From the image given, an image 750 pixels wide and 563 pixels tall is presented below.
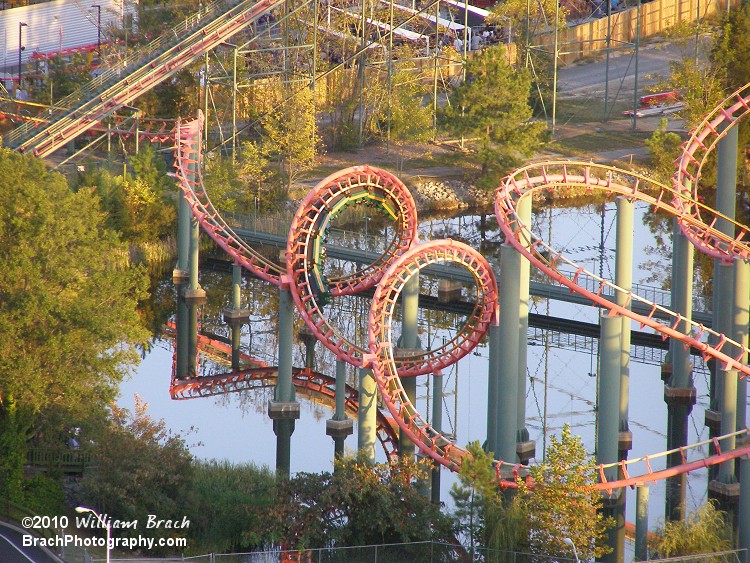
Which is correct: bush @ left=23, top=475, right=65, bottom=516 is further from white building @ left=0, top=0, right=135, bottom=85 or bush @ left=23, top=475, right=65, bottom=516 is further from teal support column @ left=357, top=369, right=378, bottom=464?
white building @ left=0, top=0, right=135, bottom=85

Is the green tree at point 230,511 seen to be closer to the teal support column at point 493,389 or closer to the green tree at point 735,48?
the teal support column at point 493,389

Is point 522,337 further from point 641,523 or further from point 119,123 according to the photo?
point 119,123

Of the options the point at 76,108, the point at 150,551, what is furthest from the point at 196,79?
the point at 150,551

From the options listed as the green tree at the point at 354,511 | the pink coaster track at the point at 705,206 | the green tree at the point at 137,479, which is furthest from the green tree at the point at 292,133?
the green tree at the point at 354,511

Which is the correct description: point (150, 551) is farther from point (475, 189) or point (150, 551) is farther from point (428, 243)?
point (475, 189)

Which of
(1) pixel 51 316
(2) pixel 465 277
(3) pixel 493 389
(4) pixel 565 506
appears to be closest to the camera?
(4) pixel 565 506

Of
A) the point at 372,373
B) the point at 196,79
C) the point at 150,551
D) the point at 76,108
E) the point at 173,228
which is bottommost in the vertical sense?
the point at 150,551

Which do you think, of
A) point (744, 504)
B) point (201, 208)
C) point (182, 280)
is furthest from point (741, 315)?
point (182, 280)

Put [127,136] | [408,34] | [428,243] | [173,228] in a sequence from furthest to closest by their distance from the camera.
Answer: [408,34], [127,136], [173,228], [428,243]
